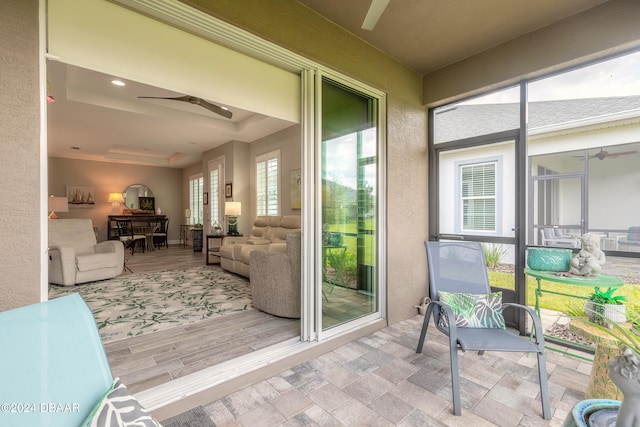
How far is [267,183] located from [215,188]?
1956 millimetres

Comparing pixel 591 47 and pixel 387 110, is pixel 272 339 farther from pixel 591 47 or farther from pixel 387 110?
pixel 591 47

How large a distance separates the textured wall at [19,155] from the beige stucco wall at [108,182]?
914 cm

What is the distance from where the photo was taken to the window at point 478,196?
3102mm

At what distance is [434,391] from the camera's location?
1.94 metres

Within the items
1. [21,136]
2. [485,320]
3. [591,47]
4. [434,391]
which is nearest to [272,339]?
[434,391]

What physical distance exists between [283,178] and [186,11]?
431 centimetres

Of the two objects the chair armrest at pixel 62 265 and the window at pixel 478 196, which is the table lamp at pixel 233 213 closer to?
the chair armrest at pixel 62 265

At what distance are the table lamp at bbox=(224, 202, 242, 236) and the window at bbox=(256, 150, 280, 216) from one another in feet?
1.78

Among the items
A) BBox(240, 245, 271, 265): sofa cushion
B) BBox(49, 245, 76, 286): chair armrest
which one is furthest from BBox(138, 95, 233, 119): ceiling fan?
BBox(49, 245, 76, 286): chair armrest

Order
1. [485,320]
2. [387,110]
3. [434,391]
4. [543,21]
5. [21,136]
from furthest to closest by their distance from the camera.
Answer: [387,110]
[543,21]
[485,320]
[434,391]
[21,136]

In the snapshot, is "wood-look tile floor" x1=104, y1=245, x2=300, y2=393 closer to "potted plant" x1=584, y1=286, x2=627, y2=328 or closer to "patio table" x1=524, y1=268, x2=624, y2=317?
"patio table" x1=524, y1=268, x2=624, y2=317

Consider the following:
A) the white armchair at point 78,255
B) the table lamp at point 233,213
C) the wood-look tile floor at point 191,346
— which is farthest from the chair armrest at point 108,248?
the wood-look tile floor at point 191,346

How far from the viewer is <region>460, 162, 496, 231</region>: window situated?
3102mm

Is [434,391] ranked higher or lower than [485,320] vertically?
lower
